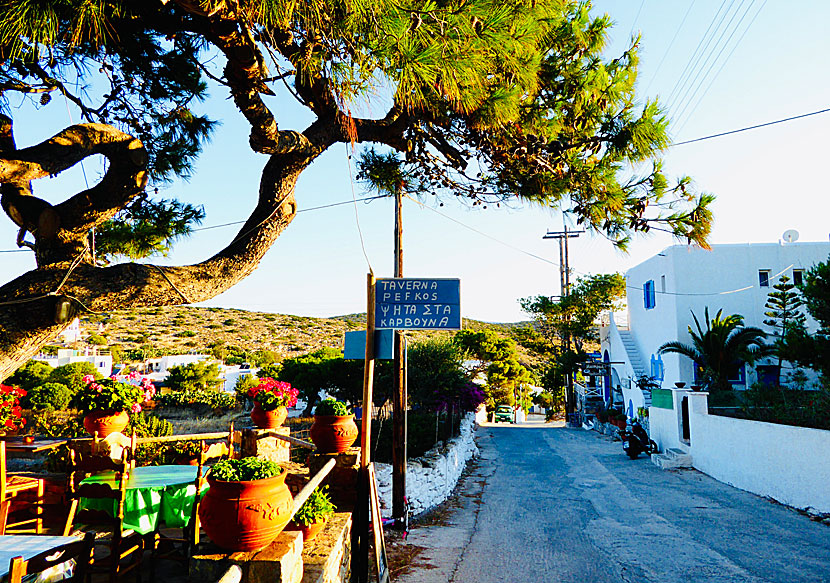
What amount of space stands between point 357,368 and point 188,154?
17.4m

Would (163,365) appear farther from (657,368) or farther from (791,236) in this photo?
(791,236)

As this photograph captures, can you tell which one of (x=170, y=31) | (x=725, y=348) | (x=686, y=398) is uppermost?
(x=170, y=31)

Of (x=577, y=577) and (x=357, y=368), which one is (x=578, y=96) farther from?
(x=357, y=368)

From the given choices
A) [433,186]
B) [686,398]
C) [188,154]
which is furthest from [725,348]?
[188,154]

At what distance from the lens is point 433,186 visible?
6.68 m

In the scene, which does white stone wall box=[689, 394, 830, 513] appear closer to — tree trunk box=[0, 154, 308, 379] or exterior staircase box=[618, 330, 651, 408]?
exterior staircase box=[618, 330, 651, 408]

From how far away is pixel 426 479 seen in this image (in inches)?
403

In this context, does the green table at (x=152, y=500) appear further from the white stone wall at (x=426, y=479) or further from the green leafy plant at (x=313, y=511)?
the white stone wall at (x=426, y=479)

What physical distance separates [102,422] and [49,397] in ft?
63.3

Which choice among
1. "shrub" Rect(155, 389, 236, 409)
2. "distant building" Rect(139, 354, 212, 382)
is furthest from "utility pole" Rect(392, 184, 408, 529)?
"distant building" Rect(139, 354, 212, 382)

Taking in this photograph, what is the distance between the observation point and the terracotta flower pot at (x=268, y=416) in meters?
6.62

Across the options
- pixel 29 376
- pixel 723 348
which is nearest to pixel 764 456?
pixel 723 348

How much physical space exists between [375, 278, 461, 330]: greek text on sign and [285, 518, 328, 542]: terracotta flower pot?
1.92 meters

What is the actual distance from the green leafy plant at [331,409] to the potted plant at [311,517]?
52.5 inches
